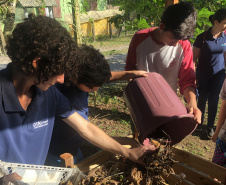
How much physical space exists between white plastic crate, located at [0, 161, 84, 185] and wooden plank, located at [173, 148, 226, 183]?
0.77 meters

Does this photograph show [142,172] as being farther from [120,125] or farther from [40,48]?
[120,125]

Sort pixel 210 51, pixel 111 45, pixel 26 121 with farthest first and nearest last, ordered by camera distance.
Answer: pixel 111 45, pixel 210 51, pixel 26 121

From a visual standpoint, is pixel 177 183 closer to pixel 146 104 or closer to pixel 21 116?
pixel 146 104

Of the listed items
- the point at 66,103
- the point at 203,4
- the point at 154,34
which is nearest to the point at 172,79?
the point at 154,34

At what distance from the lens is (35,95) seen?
1.35 m

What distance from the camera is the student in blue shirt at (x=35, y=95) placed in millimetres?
1084

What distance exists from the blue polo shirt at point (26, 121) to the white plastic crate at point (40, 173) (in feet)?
0.59

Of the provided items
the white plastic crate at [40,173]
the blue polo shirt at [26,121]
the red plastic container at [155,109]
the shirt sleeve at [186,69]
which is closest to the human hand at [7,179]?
the white plastic crate at [40,173]

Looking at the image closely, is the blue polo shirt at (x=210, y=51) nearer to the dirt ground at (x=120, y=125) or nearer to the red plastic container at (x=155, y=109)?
the dirt ground at (x=120, y=125)

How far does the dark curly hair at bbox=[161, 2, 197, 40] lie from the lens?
1.66m

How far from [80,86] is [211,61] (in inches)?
97.7

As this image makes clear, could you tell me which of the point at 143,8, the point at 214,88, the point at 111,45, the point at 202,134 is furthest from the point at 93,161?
the point at 111,45

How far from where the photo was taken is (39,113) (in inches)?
54.5

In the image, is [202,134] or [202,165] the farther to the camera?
[202,134]
